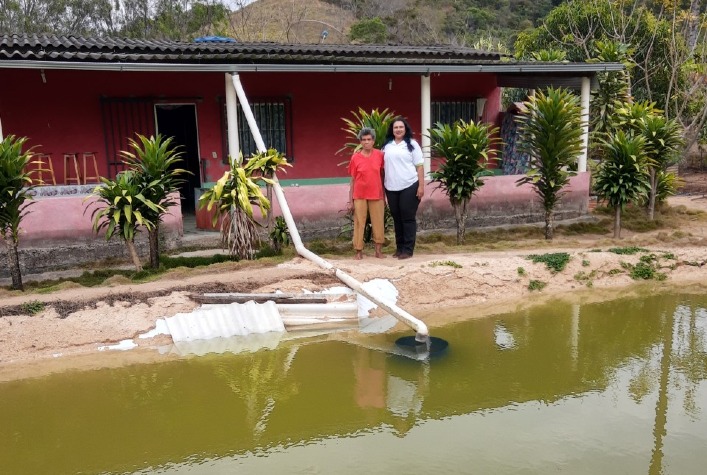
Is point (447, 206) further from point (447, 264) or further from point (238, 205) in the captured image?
point (238, 205)

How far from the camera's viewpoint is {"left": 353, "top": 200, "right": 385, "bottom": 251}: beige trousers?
8438 mm

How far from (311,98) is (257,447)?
25.9 ft

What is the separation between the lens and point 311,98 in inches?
459

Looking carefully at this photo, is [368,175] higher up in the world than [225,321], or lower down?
higher up

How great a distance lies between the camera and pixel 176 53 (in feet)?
31.3

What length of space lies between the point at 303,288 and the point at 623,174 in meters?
5.49

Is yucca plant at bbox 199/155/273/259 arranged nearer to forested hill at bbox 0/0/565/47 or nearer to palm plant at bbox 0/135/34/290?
palm plant at bbox 0/135/34/290

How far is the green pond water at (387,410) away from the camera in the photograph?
15.0ft

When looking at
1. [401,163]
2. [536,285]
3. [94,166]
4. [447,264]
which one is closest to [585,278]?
[536,285]

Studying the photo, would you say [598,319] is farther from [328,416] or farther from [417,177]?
[328,416]

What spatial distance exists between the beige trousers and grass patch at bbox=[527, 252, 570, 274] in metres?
1.90

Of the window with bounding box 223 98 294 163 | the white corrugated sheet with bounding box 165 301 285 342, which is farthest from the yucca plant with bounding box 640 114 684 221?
the white corrugated sheet with bounding box 165 301 285 342

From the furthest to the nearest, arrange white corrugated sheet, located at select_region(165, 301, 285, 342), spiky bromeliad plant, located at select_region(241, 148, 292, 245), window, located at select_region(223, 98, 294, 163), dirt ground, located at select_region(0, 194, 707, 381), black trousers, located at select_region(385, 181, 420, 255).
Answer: window, located at select_region(223, 98, 294, 163) < spiky bromeliad plant, located at select_region(241, 148, 292, 245) < black trousers, located at select_region(385, 181, 420, 255) < white corrugated sheet, located at select_region(165, 301, 285, 342) < dirt ground, located at select_region(0, 194, 707, 381)

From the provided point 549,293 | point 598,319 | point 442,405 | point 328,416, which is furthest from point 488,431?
point 549,293
